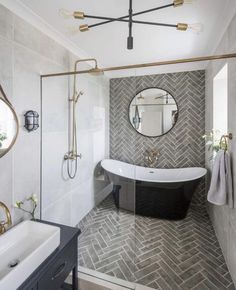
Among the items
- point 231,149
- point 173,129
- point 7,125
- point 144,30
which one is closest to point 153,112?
point 173,129

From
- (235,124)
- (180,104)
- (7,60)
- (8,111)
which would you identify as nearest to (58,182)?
(8,111)

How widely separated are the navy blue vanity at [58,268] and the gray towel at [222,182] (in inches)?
56.0

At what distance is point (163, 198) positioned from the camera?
2973 mm

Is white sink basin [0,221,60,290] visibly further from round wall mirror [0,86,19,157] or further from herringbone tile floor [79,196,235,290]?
herringbone tile floor [79,196,235,290]

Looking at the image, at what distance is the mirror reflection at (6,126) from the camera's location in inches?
65.2

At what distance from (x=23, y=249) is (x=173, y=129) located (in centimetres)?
308

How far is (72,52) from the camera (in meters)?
2.62

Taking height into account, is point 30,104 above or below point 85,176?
above

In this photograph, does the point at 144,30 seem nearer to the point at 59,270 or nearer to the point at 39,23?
the point at 39,23

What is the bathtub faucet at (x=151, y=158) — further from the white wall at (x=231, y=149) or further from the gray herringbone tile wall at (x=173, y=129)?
the white wall at (x=231, y=149)

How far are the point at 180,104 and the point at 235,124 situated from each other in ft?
6.53

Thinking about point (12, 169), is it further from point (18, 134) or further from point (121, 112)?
point (121, 112)

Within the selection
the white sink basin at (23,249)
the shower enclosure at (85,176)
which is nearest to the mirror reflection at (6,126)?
the shower enclosure at (85,176)

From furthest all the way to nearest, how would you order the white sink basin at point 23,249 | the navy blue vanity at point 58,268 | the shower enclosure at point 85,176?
the shower enclosure at point 85,176 < the navy blue vanity at point 58,268 < the white sink basin at point 23,249
